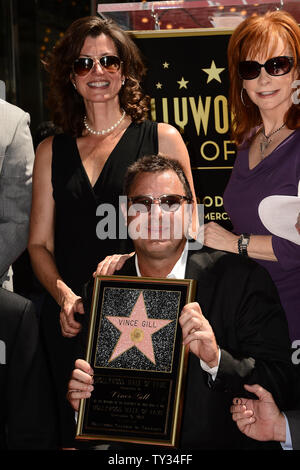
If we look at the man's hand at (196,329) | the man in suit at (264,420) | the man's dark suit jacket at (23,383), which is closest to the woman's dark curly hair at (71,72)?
the man's dark suit jacket at (23,383)

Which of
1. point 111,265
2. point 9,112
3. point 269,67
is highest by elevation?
point 269,67

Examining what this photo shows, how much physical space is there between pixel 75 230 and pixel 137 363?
1028 mm

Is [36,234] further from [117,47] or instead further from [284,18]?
[284,18]

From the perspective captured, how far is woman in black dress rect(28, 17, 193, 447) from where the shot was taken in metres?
3.32

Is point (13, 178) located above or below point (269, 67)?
below

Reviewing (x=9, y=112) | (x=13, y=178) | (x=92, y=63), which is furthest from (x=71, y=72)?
(x=13, y=178)

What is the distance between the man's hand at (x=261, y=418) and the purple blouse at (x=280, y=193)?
57 centimetres

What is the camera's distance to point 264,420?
2553mm

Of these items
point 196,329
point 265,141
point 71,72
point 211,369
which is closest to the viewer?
point 196,329

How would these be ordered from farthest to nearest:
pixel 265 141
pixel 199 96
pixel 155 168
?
pixel 199 96, pixel 265 141, pixel 155 168

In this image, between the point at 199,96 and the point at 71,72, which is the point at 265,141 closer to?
the point at 71,72

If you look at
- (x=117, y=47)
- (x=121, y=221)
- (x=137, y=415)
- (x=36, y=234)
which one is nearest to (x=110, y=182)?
(x=121, y=221)

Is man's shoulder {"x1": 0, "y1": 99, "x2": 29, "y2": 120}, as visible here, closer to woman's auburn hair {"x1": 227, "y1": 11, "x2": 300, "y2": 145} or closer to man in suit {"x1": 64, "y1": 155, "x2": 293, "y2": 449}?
man in suit {"x1": 64, "y1": 155, "x2": 293, "y2": 449}
